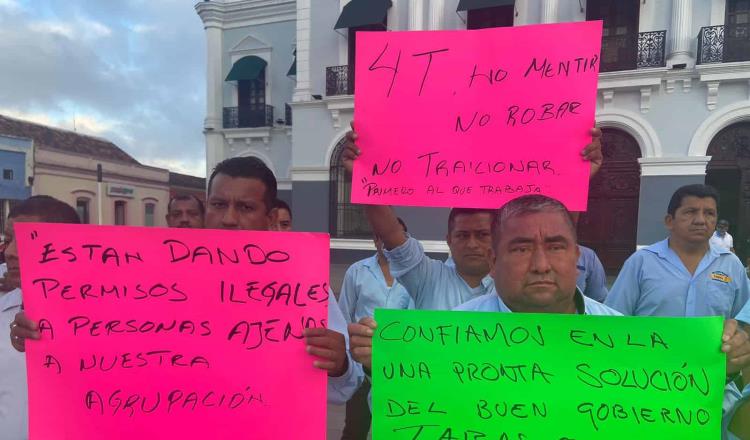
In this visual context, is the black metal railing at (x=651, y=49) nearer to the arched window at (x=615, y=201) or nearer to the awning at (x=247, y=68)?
the arched window at (x=615, y=201)

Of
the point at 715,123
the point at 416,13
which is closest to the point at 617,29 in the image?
the point at 715,123

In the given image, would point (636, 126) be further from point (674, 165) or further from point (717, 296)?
point (717, 296)

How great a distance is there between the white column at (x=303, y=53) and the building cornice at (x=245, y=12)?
8.78 ft

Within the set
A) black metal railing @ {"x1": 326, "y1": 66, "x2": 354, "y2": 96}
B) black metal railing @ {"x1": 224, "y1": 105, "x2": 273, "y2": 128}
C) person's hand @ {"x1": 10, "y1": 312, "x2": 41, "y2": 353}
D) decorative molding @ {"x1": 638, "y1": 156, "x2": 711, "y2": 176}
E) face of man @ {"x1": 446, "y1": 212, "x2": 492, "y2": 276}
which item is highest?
black metal railing @ {"x1": 326, "y1": 66, "x2": 354, "y2": 96}

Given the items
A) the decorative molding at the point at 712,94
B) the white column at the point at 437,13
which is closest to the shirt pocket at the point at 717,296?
the decorative molding at the point at 712,94

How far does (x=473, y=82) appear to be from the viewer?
62.0 inches

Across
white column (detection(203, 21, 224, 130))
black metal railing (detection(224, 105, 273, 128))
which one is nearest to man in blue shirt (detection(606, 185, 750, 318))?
black metal railing (detection(224, 105, 273, 128))

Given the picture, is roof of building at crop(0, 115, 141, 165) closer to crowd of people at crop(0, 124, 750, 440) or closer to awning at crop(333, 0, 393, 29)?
awning at crop(333, 0, 393, 29)

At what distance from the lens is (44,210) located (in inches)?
68.1

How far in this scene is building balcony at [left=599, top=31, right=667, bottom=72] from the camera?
9.22 metres

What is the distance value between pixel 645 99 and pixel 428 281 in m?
9.45

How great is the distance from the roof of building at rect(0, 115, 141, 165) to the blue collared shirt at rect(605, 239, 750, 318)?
71.7 ft

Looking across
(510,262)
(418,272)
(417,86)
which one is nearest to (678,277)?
(418,272)

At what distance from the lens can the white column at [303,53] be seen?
1186cm
